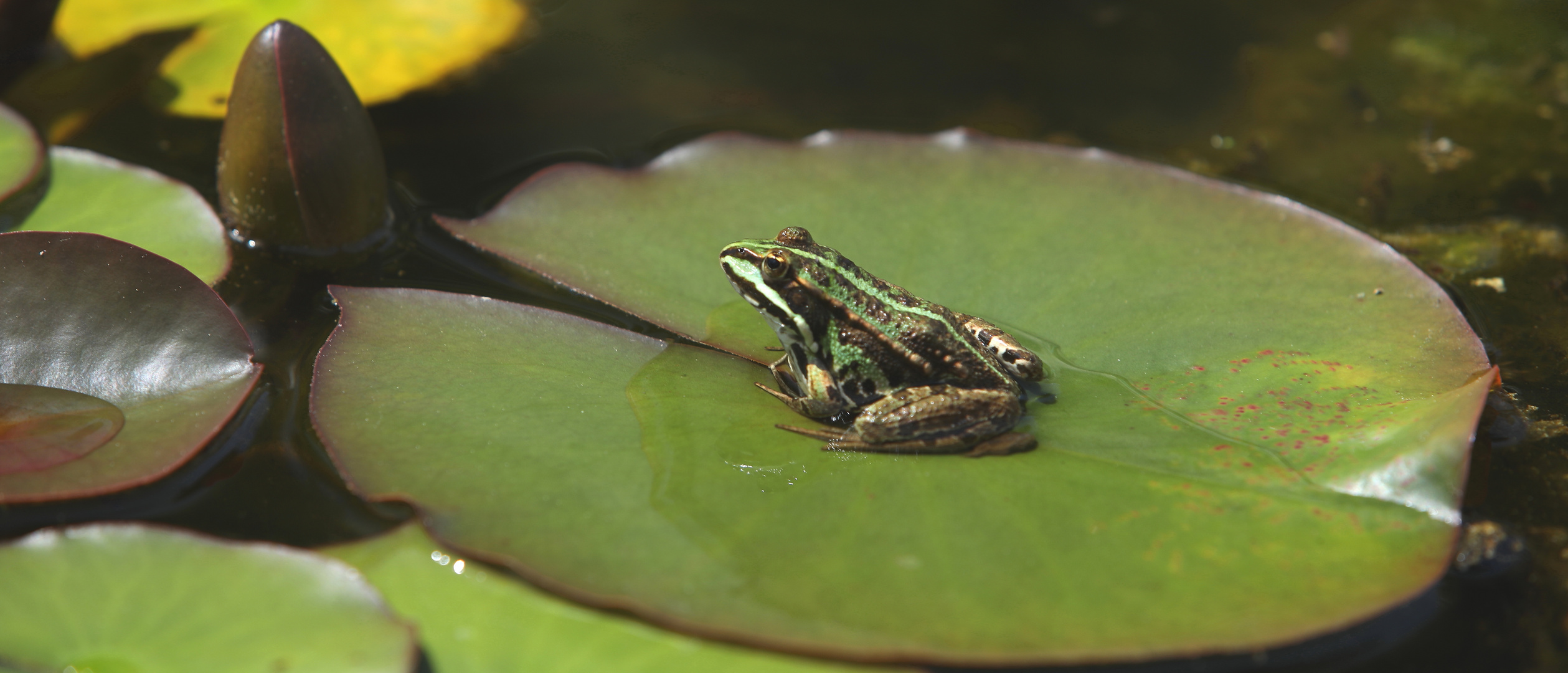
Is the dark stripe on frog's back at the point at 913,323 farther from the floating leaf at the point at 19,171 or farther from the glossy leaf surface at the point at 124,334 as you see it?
the floating leaf at the point at 19,171

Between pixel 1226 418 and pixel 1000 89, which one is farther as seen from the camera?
pixel 1000 89

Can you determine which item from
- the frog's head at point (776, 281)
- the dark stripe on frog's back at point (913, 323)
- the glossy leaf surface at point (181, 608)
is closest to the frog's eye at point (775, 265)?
the frog's head at point (776, 281)

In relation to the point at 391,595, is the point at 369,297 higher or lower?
higher

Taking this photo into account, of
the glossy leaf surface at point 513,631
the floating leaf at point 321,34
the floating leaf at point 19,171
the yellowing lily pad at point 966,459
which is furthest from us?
the floating leaf at point 321,34

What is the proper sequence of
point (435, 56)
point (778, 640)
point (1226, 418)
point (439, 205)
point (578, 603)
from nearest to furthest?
point (778, 640), point (578, 603), point (1226, 418), point (439, 205), point (435, 56)

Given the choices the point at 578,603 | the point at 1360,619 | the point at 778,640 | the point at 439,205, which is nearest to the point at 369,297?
the point at 439,205

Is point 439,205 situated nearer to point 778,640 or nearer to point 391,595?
point 391,595
